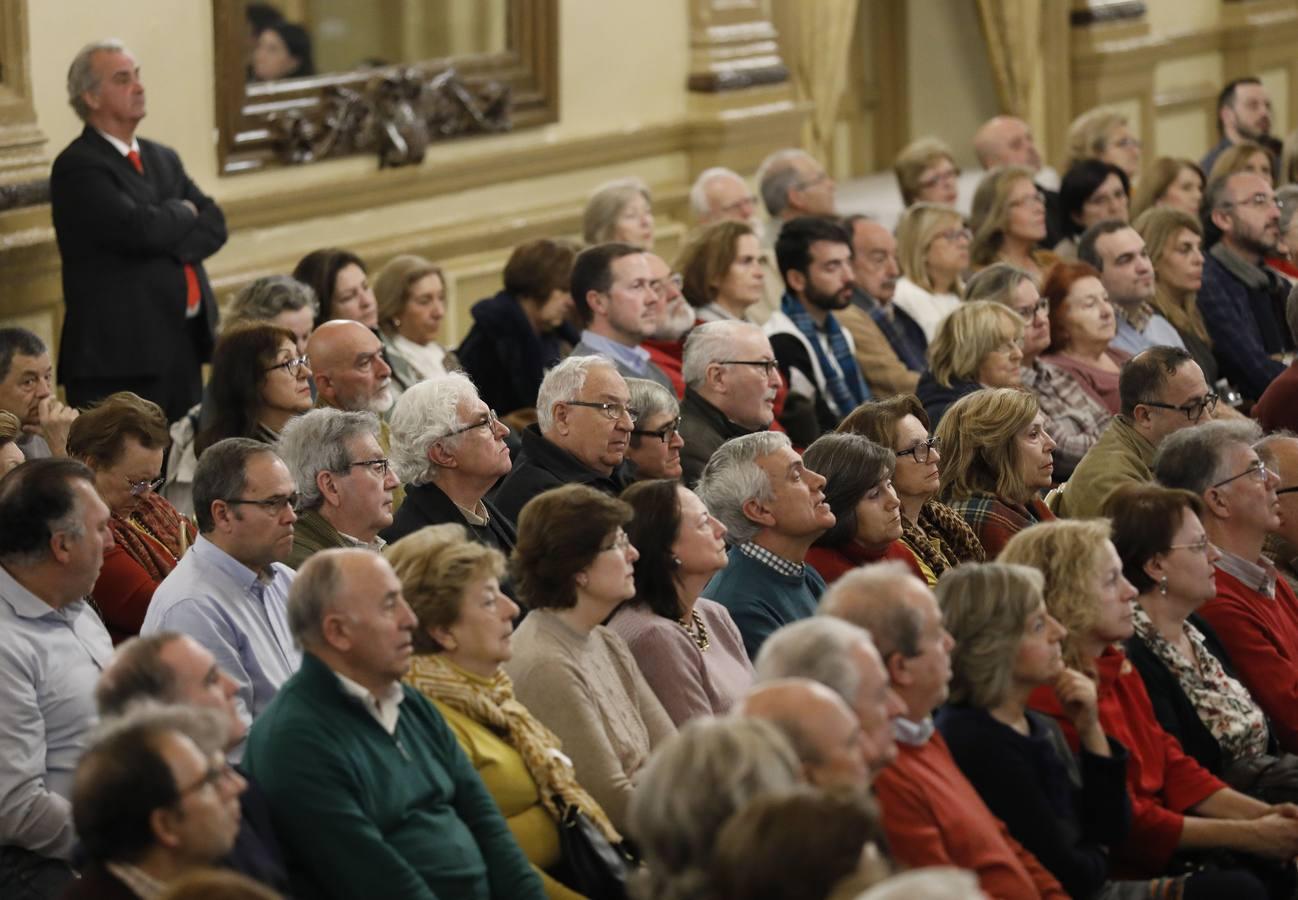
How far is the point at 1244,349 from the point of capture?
6.94 metres

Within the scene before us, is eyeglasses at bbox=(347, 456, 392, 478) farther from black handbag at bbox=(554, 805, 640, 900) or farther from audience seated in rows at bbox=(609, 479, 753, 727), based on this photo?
black handbag at bbox=(554, 805, 640, 900)

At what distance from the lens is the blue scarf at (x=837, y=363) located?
6.37m

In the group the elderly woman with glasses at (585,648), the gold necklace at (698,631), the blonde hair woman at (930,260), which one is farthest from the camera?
the blonde hair woman at (930,260)

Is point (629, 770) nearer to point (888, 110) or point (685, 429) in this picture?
point (685, 429)

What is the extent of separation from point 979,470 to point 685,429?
0.80 metres

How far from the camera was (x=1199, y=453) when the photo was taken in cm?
451

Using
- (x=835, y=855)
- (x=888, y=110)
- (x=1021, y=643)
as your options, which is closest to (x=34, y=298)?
(x=1021, y=643)

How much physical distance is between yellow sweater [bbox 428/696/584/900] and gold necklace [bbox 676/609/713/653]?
1.93ft

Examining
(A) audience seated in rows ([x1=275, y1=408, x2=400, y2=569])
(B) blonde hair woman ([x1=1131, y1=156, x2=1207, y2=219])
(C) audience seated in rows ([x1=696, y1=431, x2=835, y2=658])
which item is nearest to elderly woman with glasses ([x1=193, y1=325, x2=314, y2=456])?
(A) audience seated in rows ([x1=275, y1=408, x2=400, y2=569])

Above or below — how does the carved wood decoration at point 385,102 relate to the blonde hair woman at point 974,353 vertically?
above

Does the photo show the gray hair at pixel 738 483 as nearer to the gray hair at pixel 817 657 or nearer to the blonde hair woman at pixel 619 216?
the gray hair at pixel 817 657

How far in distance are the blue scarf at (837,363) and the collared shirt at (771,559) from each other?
2137mm

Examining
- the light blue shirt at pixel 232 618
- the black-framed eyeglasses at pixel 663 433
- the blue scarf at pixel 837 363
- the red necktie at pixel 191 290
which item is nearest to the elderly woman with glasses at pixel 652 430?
the black-framed eyeglasses at pixel 663 433

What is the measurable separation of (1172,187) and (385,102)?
2894 mm
